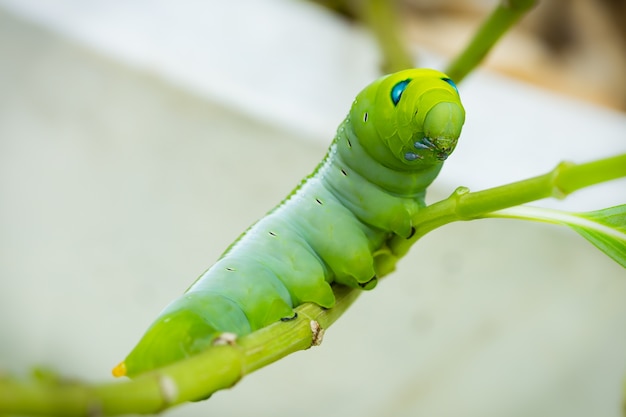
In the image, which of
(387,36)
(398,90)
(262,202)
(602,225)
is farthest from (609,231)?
(262,202)

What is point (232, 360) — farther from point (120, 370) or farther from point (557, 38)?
point (557, 38)

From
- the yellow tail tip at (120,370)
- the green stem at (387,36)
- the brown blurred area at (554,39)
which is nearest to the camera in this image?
the yellow tail tip at (120,370)

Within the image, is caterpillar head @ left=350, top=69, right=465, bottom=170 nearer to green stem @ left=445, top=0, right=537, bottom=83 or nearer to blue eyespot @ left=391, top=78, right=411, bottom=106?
blue eyespot @ left=391, top=78, right=411, bottom=106

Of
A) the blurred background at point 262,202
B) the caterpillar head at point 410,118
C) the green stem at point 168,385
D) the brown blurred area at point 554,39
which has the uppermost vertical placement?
the brown blurred area at point 554,39

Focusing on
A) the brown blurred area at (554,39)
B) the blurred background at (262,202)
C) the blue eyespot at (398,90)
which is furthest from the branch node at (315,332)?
the brown blurred area at (554,39)

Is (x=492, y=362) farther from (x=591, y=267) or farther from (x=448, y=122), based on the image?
(x=448, y=122)

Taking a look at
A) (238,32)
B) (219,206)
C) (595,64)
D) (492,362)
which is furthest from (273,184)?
(595,64)

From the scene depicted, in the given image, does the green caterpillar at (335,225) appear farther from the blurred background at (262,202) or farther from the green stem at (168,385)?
the blurred background at (262,202)
